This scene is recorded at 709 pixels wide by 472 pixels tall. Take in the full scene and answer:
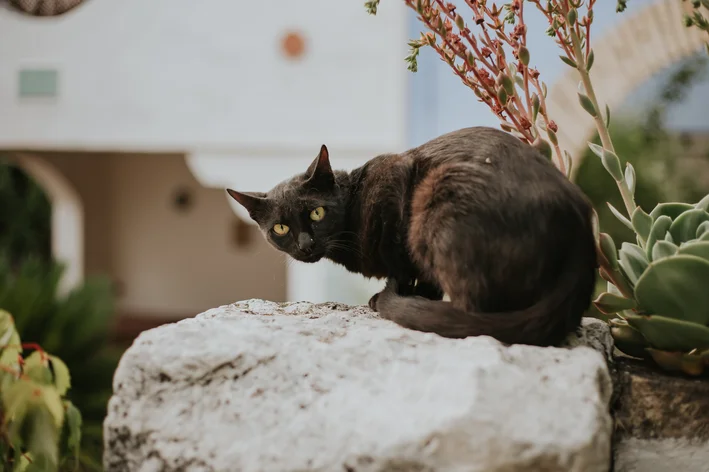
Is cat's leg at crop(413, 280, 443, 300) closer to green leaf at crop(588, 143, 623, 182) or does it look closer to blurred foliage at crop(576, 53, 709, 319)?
green leaf at crop(588, 143, 623, 182)

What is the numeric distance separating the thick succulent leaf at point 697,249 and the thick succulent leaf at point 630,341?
0.63 feet

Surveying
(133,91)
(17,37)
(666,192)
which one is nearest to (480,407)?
(133,91)

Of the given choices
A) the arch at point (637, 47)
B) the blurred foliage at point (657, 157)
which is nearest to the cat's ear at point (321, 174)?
the arch at point (637, 47)

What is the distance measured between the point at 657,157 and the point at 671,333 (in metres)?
4.00

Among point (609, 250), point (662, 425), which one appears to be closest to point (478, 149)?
point (609, 250)

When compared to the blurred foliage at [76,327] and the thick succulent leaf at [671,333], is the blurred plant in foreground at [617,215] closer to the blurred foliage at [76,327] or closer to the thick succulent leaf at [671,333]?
the thick succulent leaf at [671,333]

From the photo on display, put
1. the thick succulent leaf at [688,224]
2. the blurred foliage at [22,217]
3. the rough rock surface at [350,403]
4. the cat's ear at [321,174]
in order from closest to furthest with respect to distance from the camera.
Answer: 1. the rough rock surface at [350,403]
2. the thick succulent leaf at [688,224]
3. the cat's ear at [321,174]
4. the blurred foliage at [22,217]

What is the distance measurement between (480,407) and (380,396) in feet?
0.46

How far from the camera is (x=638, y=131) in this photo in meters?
4.71

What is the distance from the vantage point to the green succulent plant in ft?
3.46

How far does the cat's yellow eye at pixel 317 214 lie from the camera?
4.45ft

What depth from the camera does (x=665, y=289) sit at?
Result: 108cm

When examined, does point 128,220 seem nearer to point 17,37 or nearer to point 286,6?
point 17,37

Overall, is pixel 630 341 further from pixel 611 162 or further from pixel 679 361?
pixel 611 162
